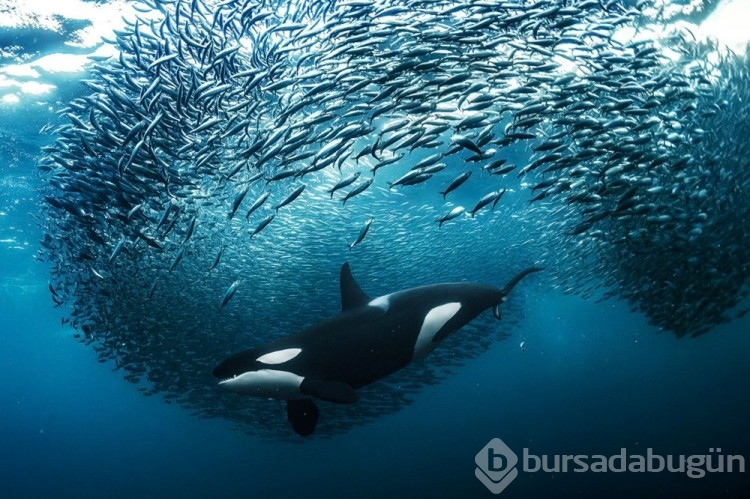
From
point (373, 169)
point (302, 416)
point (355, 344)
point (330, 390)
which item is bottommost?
point (302, 416)

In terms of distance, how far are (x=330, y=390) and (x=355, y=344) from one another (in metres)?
0.53

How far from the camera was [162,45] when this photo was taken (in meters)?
6.53

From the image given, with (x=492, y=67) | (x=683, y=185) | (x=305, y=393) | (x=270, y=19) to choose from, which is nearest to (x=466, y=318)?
(x=305, y=393)

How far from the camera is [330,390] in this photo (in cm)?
469

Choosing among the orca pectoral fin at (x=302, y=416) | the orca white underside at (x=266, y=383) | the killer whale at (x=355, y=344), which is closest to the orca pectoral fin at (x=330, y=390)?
the killer whale at (x=355, y=344)

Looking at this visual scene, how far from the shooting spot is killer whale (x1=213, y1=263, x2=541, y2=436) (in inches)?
181

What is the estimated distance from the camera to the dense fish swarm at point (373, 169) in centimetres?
602

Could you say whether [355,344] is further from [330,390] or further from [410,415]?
[410,415]

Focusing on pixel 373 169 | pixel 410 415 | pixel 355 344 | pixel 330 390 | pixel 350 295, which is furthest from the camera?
pixel 410 415

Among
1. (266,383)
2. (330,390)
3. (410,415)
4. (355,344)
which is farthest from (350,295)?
(410,415)

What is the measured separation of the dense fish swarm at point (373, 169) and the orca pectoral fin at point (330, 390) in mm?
2341

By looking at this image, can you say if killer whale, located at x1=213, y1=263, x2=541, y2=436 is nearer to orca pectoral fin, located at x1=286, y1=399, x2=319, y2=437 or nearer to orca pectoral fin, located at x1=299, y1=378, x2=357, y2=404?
orca pectoral fin, located at x1=299, y1=378, x2=357, y2=404

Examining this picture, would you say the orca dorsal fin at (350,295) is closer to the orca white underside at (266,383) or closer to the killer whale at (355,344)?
the killer whale at (355,344)

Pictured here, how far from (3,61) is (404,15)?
1028cm
